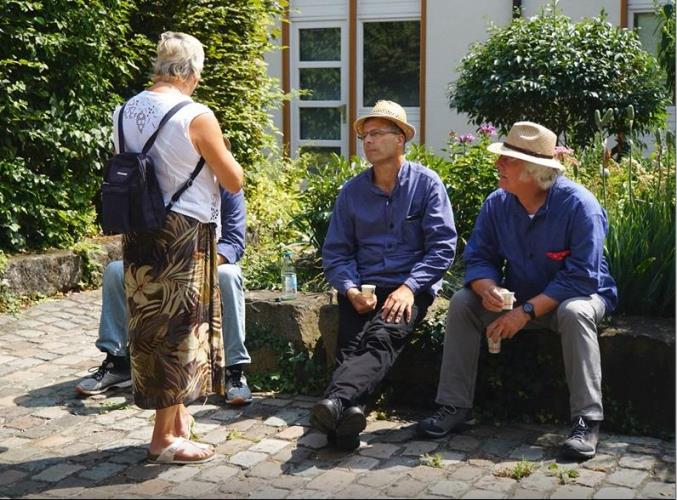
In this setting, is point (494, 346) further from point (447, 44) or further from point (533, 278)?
point (447, 44)

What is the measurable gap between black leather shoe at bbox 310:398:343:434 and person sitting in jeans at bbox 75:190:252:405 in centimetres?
84

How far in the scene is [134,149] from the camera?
14.6 feet

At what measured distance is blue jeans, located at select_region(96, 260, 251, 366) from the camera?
5.46m

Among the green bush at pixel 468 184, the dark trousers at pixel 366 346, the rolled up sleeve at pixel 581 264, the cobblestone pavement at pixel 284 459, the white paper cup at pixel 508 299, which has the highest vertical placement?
the green bush at pixel 468 184

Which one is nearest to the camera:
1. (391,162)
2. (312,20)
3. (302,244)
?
(391,162)

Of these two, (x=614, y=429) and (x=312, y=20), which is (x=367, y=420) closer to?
(x=614, y=429)

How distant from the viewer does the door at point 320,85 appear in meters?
13.8

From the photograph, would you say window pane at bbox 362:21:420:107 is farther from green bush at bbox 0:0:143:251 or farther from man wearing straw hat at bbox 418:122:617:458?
man wearing straw hat at bbox 418:122:617:458

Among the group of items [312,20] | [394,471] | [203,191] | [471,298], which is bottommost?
[394,471]

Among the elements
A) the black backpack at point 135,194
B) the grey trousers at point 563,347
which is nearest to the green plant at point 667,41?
the grey trousers at point 563,347

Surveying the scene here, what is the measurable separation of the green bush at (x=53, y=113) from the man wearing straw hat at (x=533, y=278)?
160 inches

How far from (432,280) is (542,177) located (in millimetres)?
736

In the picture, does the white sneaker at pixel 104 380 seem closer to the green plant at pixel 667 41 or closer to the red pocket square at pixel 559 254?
the red pocket square at pixel 559 254

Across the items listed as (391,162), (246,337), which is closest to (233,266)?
(246,337)
